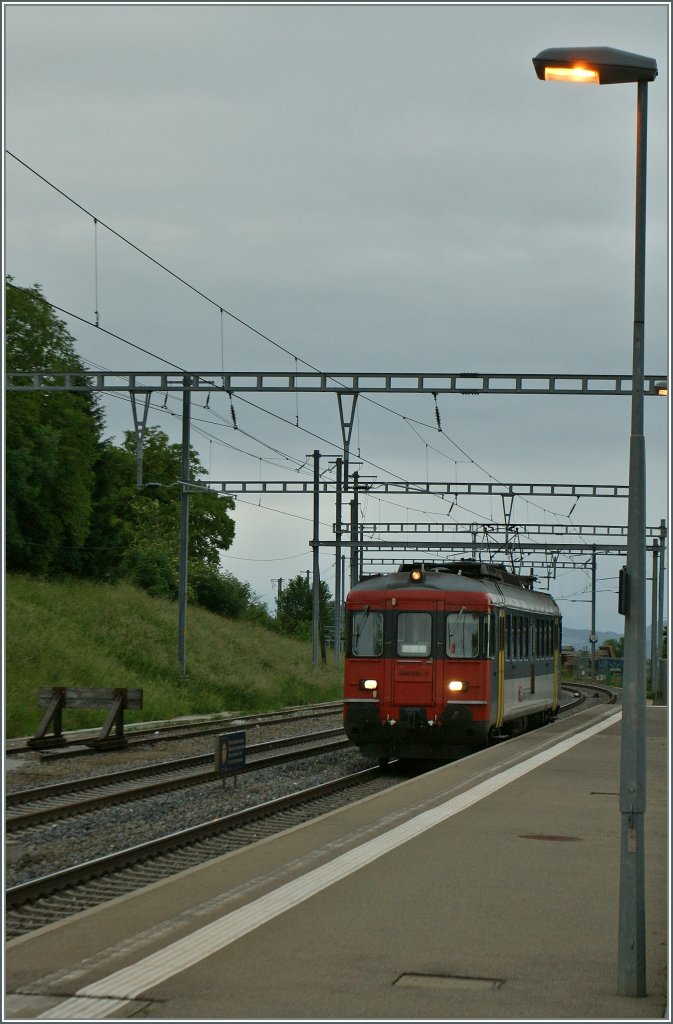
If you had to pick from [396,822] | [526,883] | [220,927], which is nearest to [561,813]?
[396,822]

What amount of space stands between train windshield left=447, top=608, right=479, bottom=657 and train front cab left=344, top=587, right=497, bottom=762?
0.05ft

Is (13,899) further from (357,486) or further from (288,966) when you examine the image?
(357,486)

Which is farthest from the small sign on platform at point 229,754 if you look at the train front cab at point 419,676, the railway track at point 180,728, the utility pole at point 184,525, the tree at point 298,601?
the tree at point 298,601

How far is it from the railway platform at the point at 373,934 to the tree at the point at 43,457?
3438cm

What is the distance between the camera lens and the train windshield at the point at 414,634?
21.4 metres

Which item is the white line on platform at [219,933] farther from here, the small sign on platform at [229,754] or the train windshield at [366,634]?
the train windshield at [366,634]

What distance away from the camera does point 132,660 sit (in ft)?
118

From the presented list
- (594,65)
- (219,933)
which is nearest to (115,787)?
(219,933)

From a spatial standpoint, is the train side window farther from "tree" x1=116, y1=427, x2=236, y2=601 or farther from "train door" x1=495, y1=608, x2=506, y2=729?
"tree" x1=116, y1=427, x2=236, y2=601

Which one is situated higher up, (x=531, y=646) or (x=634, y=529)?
(x=634, y=529)

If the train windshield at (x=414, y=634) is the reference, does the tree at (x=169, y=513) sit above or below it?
above

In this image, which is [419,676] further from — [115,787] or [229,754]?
[115,787]

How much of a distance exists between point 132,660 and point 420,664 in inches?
641

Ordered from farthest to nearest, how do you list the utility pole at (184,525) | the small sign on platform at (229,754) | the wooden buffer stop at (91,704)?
1. the utility pole at (184,525)
2. the wooden buffer stop at (91,704)
3. the small sign on platform at (229,754)
